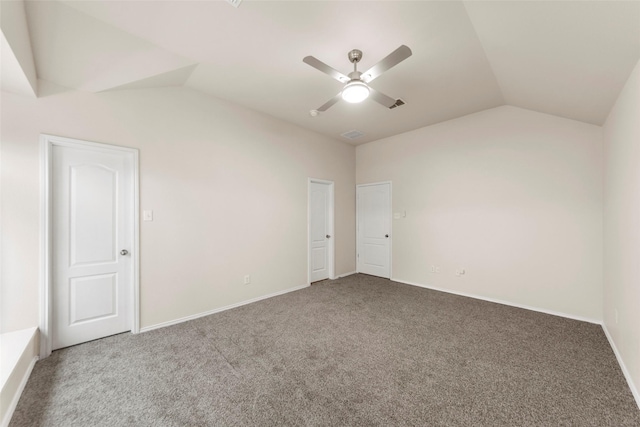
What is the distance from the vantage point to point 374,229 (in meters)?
5.16

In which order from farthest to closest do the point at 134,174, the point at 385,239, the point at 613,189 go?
the point at 385,239 → the point at 134,174 → the point at 613,189

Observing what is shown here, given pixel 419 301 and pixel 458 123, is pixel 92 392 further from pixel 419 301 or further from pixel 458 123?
pixel 458 123

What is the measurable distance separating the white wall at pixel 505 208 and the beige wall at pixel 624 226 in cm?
27

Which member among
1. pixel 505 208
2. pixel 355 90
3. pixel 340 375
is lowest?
pixel 340 375

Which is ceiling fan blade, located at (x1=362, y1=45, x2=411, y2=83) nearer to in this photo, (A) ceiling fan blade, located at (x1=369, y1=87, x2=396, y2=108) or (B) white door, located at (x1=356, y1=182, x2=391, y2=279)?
(A) ceiling fan blade, located at (x1=369, y1=87, x2=396, y2=108)

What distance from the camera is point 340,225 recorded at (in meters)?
5.11

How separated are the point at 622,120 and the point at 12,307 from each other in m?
5.66

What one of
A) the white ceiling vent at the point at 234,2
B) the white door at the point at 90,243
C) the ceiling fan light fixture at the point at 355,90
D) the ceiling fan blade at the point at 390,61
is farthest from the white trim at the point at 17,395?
the ceiling fan blade at the point at 390,61

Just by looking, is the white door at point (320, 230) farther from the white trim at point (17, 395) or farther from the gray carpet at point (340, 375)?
the white trim at point (17, 395)

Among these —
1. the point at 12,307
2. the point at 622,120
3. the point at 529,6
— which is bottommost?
the point at 12,307

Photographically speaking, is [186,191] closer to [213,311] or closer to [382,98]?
[213,311]

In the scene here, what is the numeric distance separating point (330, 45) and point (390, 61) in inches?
25.3

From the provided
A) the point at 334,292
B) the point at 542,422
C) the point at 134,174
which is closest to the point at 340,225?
the point at 334,292

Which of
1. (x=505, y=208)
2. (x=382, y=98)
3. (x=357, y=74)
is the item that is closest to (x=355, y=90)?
(x=357, y=74)
